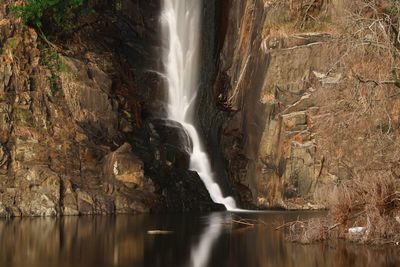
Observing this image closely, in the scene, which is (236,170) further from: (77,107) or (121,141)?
(77,107)

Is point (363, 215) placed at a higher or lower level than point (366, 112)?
Result: lower

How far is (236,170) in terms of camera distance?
40.1m

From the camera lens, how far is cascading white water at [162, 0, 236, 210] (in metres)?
41.8

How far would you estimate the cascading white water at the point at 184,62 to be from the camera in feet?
137

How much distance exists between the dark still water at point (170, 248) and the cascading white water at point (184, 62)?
1723cm

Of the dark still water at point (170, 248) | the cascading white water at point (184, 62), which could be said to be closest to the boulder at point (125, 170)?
the cascading white water at point (184, 62)

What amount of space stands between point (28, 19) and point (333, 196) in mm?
27680

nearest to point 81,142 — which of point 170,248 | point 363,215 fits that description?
point 170,248

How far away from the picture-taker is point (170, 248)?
16.9m

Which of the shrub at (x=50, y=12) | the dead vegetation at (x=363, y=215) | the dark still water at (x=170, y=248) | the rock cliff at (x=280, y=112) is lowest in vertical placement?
the dark still water at (x=170, y=248)

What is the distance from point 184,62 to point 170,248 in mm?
33044

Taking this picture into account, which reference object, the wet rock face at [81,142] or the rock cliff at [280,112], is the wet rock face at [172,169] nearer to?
A: the wet rock face at [81,142]

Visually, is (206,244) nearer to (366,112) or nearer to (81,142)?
(366,112)

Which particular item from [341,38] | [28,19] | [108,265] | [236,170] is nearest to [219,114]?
[236,170]
